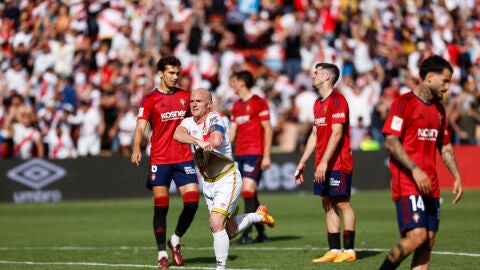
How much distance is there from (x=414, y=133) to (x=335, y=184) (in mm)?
3694

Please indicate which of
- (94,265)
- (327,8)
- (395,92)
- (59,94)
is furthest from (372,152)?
(94,265)

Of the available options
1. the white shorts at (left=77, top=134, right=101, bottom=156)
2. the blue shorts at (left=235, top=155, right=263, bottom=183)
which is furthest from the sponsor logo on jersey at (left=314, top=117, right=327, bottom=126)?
the white shorts at (left=77, top=134, right=101, bottom=156)

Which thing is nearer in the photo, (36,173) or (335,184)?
(335,184)

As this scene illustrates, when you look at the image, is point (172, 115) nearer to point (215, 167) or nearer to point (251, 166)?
point (215, 167)

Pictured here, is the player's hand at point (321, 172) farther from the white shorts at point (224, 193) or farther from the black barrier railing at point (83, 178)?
the black barrier railing at point (83, 178)

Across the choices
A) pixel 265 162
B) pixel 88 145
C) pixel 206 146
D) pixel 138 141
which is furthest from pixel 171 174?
pixel 88 145

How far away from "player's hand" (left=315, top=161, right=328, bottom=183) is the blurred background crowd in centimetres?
1464

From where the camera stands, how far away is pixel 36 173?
2614cm

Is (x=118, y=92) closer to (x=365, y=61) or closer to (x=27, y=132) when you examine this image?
(x=27, y=132)

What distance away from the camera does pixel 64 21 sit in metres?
29.4

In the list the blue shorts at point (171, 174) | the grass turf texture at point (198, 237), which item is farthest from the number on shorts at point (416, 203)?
the blue shorts at point (171, 174)

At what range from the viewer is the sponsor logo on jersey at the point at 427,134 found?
30.9 ft

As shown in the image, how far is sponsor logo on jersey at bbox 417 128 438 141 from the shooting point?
941 cm

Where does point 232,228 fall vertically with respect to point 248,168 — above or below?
below
